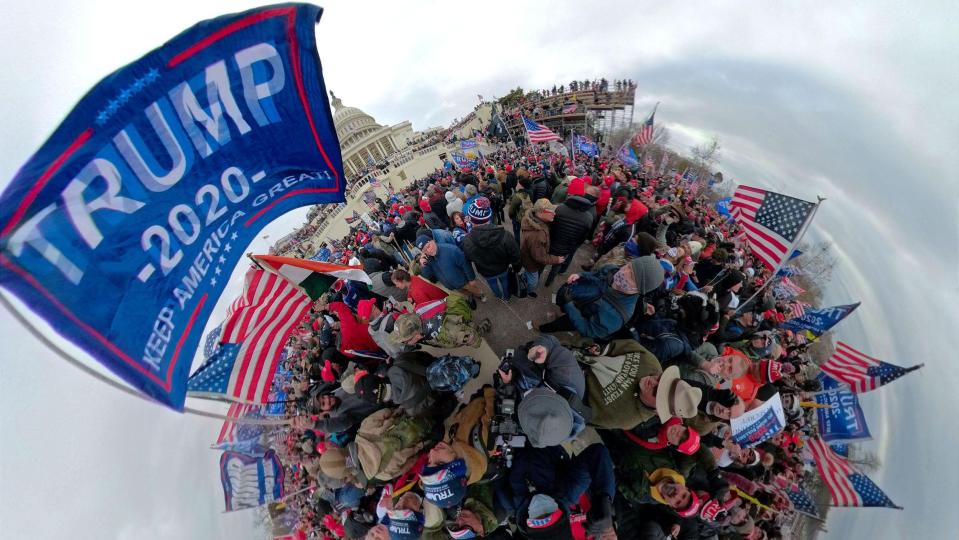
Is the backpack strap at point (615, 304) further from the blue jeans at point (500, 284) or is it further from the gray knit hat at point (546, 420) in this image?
the gray knit hat at point (546, 420)

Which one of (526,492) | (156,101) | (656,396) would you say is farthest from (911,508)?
(156,101)

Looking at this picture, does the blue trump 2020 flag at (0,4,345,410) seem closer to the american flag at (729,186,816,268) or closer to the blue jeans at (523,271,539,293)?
the blue jeans at (523,271,539,293)

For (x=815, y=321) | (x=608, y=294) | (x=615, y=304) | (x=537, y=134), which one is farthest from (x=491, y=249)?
Answer: (x=815, y=321)

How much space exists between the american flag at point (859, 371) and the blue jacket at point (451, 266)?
8635mm

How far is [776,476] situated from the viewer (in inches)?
242

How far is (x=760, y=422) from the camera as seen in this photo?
424 cm

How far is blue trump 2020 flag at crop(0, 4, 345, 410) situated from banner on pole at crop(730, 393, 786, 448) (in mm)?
6586

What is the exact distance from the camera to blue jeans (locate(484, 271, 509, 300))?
5.87 metres

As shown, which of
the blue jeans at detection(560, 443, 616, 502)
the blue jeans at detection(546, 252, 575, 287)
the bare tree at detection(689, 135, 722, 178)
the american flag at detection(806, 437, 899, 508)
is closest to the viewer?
the blue jeans at detection(560, 443, 616, 502)

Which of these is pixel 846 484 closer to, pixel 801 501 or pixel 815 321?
pixel 801 501

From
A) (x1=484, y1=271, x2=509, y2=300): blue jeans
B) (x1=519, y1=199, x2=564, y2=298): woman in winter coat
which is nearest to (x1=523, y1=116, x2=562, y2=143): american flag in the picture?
(x1=519, y1=199, x2=564, y2=298): woman in winter coat

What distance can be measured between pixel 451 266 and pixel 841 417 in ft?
31.5

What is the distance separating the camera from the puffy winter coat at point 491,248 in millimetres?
5176

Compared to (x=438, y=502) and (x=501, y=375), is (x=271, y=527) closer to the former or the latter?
(x=438, y=502)
